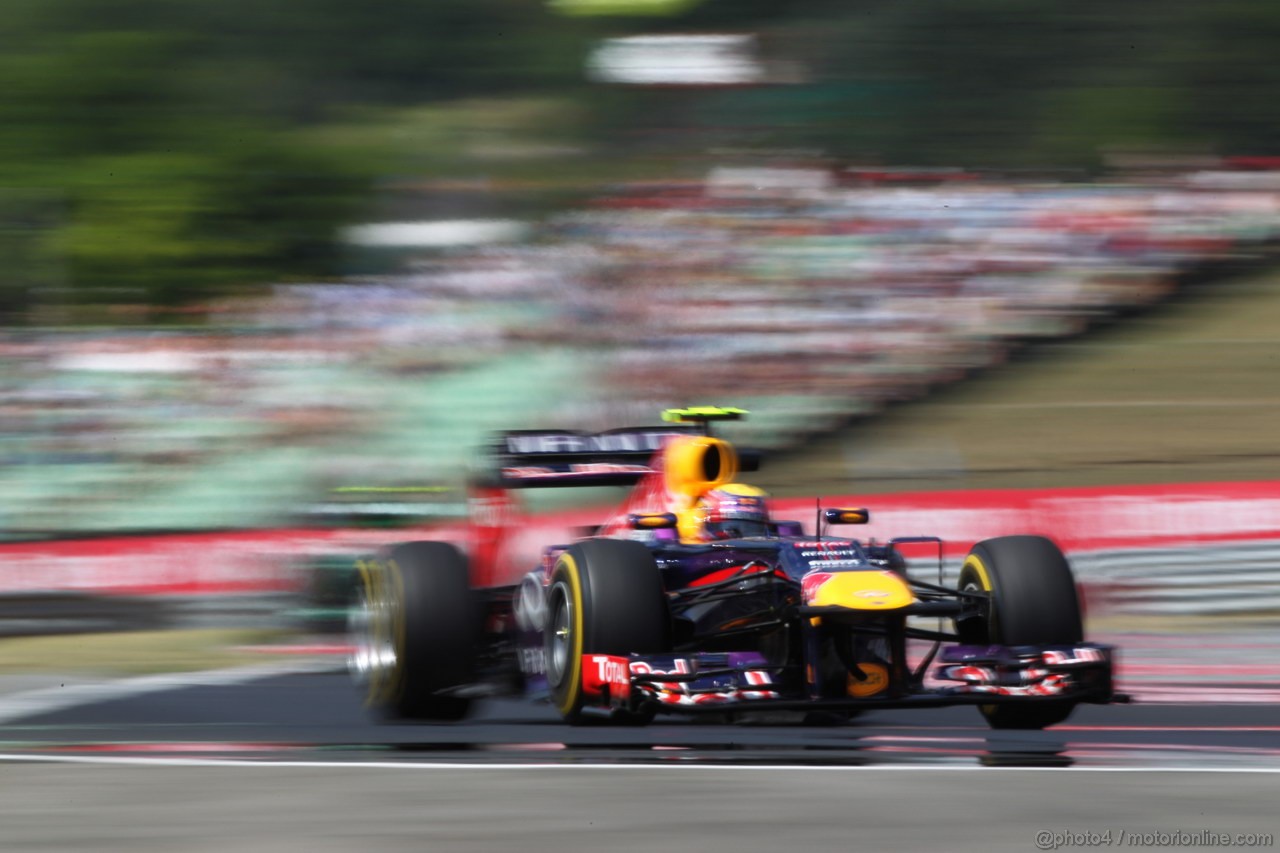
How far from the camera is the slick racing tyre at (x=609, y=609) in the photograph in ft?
24.1

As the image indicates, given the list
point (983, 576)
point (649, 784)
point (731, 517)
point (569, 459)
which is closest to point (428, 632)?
point (569, 459)

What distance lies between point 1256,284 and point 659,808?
16.5 meters

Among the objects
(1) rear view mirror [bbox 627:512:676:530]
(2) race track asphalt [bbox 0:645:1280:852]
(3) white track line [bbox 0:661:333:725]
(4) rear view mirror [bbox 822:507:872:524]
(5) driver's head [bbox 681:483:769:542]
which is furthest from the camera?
(3) white track line [bbox 0:661:333:725]

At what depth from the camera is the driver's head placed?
8.45 meters

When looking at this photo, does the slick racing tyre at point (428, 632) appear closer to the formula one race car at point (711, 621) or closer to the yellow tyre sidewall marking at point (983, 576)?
the formula one race car at point (711, 621)

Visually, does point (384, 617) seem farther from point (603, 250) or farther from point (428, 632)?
point (603, 250)

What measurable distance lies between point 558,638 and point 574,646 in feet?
1.18

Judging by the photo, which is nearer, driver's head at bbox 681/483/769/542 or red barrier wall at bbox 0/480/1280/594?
driver's head at bbox 681/483/769/542

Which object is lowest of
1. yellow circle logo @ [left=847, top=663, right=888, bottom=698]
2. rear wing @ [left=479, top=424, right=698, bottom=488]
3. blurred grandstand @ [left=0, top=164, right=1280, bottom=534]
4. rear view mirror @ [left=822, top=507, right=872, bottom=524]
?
yellow circle logo @ [left=847, top=663, right=888, bottom=698]

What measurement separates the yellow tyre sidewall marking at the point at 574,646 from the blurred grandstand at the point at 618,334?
979cm

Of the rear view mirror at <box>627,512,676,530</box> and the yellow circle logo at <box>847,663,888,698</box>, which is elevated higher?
the rear view mirror at <box>627,512,676,530</box>

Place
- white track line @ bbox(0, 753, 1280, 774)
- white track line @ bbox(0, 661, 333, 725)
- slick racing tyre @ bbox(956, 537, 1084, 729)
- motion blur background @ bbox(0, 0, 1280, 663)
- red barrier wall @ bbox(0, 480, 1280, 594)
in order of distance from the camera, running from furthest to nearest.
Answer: motion blur background @ bbox(0, 0, 1280, 663) < red barrier wall @ bbox(0, 480, 1280, 594) < white track line @ bbox(0, 661, 333, 725) < slick racing tyre @ bbox(956, 537, 1084, 729) < white track line @ bbox(0, 753, 1280, 774)

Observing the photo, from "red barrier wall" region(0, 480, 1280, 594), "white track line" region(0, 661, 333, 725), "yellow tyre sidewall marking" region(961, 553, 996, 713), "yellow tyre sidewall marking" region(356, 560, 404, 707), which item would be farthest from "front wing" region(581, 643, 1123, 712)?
"red barrier wall" region(0, 480, 1280, 594)

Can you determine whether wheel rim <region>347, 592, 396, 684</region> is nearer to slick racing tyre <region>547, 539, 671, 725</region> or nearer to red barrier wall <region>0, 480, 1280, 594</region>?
slick racing tyre <region>547, 539, 671, 725</region>
